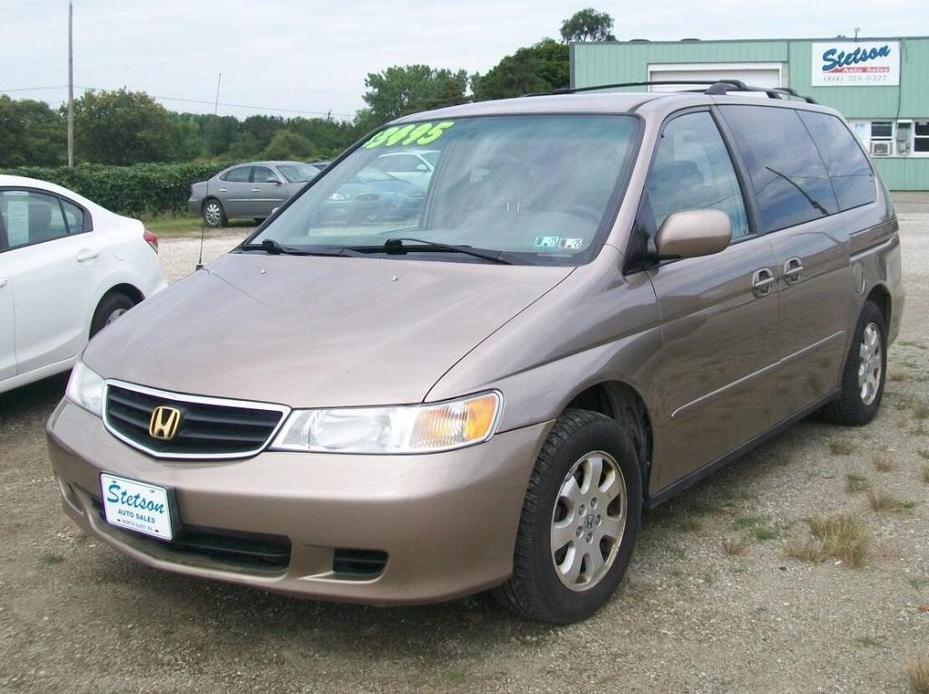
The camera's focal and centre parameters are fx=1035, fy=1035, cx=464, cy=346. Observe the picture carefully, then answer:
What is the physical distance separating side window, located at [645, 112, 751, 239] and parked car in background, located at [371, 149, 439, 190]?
3.08 ft

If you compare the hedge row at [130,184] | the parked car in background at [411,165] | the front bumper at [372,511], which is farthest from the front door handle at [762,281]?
the hedge row at [130,184]

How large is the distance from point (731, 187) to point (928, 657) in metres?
2.10

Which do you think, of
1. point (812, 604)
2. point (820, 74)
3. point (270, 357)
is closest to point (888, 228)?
point (812, 604)

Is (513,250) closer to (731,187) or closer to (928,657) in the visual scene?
(731,187)

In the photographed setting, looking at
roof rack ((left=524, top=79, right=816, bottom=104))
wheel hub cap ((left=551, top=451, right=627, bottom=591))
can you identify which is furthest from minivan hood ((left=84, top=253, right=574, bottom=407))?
roof rack ((left=524, top=79, right=816, bottom=104))

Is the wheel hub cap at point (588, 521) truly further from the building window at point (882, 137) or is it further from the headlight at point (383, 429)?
the building window at point (882, 137)

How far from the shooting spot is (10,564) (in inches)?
155

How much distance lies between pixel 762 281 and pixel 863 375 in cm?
158

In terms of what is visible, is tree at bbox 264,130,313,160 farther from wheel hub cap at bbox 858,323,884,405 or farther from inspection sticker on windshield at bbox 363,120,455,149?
inspection sticker on windshield at bbox 363,120,455,149

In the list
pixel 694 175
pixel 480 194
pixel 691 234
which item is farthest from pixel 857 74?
pixel 691 234

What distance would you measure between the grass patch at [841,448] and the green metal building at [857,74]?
30.0 m

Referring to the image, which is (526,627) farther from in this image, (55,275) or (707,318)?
(55,275)

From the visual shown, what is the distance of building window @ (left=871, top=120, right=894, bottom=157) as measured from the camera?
111ft

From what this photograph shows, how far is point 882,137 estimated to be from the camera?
3394 centimetres
